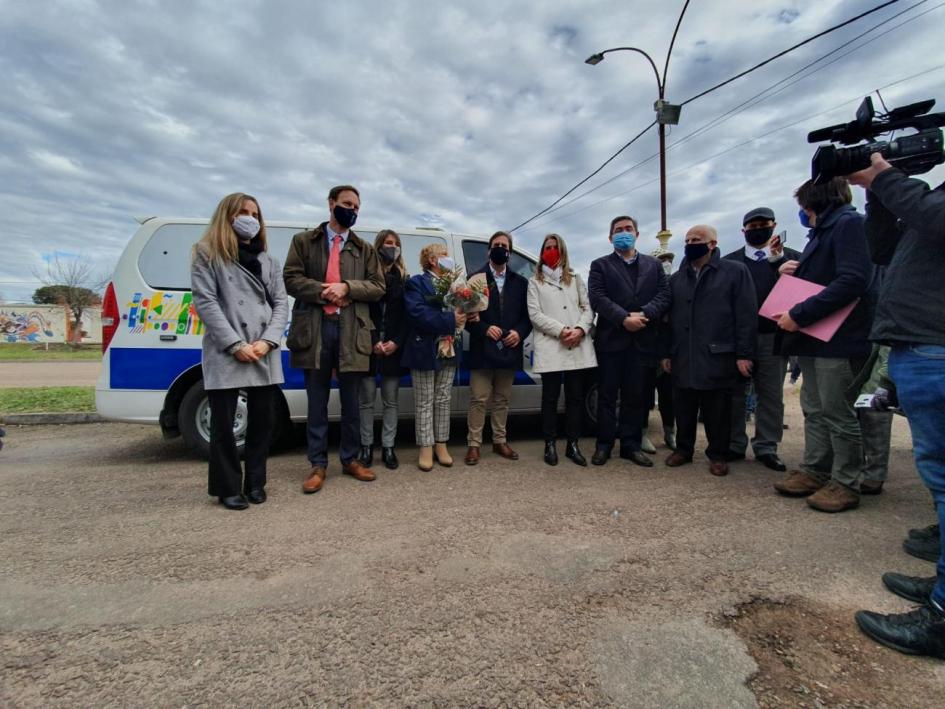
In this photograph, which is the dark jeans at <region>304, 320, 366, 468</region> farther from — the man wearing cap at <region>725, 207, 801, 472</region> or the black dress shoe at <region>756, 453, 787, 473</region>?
the black dress shoe at <region>756, 453, 787, 473</region>

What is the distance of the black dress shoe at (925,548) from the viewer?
2.35 meters

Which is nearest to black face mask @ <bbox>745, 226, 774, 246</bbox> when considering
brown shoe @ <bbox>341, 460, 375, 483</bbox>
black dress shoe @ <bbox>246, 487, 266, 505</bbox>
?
brown shoe @ <bbox>341, 460, 375, 483</bbox>

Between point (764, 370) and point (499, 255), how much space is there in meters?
2.56

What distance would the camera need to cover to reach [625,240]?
4.13m

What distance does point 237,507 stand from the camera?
120 inches

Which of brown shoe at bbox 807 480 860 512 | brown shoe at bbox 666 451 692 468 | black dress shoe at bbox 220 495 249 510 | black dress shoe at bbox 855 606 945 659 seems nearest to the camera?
black dress shoe at bbox 855 606 945 659

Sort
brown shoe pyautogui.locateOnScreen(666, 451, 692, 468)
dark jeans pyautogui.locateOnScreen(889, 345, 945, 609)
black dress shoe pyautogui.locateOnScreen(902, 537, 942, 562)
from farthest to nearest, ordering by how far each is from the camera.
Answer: brown shoe pyautogui.locateOnScreen(666, 451, 692, 468), black dress shoe pyautogui.locateOnScreen(902, 537, 942, 562), dark jeans pyautogui.locateOnScreen(889, 345, 945, 609)

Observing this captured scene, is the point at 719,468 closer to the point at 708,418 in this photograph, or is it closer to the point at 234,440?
the point at 708,418

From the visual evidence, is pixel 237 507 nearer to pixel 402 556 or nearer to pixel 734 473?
pixel 402 556

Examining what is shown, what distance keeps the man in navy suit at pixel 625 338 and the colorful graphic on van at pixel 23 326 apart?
3878 centimetres

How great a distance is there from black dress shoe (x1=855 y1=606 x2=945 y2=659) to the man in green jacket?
2.93 metres

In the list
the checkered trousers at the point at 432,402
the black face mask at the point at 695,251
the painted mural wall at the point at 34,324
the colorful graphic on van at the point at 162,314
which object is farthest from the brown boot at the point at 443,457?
the painted mural wall at the point at 34,324

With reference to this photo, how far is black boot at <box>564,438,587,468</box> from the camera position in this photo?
3975 millimetres

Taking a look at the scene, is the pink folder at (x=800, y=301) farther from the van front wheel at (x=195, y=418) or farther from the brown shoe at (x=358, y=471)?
the van front wheel at (x=195, y=418)
